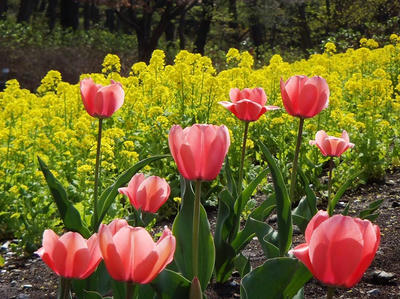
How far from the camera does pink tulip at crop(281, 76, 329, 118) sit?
1949mm

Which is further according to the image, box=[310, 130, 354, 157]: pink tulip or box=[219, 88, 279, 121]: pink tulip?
box=[310, 130, 354, 157]: pink tulip

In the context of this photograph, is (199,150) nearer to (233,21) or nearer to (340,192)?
(340,192)

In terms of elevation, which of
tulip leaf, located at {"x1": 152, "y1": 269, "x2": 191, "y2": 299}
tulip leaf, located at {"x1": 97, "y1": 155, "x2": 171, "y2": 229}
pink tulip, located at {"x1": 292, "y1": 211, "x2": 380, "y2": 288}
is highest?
pink tulip, located at {"x1": 292, "y1": 211, "x2": 380, "y2": 288}

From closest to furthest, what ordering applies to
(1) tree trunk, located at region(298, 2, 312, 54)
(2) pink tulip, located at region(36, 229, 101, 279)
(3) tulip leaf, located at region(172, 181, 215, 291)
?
(2) pink tulip, located at region(36, 229, 101, 279) < (3) tulip leaf, located at region(172, 181, 215, 291) < (1) tree trunk, located at region(298, 2, 312, 54)

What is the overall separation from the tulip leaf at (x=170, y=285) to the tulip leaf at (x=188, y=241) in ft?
1.04

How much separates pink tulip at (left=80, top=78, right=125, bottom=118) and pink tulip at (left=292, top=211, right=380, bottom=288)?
1.10 metres

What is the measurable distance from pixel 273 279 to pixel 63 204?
0.86 m

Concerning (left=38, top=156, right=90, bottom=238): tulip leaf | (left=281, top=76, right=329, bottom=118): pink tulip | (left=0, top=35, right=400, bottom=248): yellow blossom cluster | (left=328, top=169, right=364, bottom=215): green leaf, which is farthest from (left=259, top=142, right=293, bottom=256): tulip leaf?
(left=0, top=35, right=400, bottom=248): yellow blossom cluster

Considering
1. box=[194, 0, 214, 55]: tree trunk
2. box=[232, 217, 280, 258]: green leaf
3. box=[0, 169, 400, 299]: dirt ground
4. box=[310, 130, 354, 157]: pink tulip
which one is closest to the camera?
box=[232, 217, 280, 258]: green leaf

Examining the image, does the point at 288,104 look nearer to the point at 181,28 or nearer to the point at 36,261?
the point at 36,261

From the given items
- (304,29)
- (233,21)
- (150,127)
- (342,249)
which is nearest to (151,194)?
(342,249)

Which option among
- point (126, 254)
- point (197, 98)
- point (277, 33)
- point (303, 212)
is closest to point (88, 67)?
point (197, 98)

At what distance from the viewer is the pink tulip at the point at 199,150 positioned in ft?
4.50

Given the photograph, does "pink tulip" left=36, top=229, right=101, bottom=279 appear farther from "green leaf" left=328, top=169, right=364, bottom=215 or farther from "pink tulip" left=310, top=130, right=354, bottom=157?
"green leaf" left=328, top=169, right=364, bottom=215
